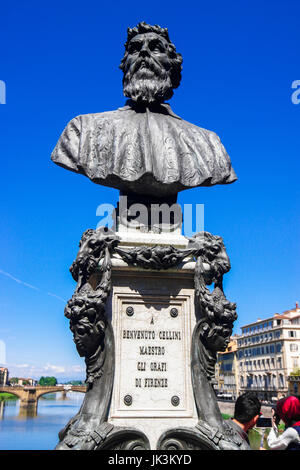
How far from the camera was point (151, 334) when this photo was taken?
16.5 ft

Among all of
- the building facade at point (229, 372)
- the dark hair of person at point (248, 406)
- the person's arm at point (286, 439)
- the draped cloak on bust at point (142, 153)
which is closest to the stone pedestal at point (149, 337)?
the dark hair of person at point (248, 406)

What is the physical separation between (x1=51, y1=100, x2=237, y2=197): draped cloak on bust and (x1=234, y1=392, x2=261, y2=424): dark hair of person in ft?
9.02

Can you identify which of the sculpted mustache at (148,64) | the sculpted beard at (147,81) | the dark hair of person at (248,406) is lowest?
the dark hair of person at (248,406)

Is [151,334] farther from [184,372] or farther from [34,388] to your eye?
[34,388]

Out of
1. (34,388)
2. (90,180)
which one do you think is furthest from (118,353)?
(34,388)

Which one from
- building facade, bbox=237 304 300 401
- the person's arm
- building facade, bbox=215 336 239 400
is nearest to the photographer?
the person's arm

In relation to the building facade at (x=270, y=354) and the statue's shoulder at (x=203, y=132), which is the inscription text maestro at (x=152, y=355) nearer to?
the statue's shoulder at (x=203, y=132)

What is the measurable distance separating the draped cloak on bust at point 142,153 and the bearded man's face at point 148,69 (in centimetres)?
29

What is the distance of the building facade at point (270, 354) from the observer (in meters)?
66.8

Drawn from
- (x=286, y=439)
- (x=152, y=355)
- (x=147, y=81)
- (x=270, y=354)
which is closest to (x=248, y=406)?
(x=286, y=439)

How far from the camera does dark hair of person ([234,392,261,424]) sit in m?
4.16

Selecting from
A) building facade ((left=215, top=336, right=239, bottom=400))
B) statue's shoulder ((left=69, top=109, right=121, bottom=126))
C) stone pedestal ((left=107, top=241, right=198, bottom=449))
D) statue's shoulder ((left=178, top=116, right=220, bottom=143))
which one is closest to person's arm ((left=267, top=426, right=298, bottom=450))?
stone pedestal ((left=107, top=241, right=198, bottom=449))

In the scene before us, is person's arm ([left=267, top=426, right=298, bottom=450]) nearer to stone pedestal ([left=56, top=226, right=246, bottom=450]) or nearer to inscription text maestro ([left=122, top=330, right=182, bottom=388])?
stone pedestal ([left=56, top=226, right=246, bottom=450])
